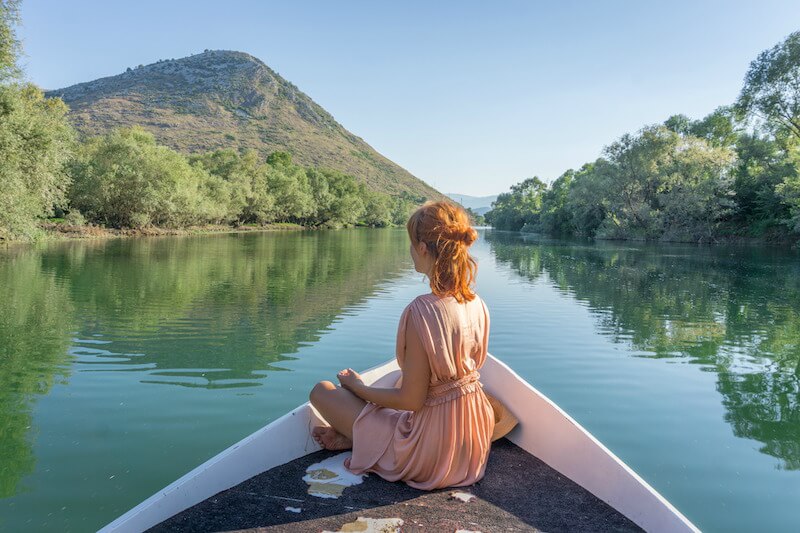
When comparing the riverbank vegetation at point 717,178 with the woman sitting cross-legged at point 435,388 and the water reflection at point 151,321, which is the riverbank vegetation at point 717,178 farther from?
the woman sitting cross-legged at point 435,388

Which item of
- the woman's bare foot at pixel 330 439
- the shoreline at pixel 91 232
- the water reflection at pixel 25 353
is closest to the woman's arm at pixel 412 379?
the woman's bare foot at pixel 330 439

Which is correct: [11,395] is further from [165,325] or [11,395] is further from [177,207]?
[177,207]

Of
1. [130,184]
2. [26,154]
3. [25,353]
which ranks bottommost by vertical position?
[25,353]

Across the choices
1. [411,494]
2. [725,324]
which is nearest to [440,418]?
[411,494]

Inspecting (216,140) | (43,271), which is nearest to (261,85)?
(216,140)

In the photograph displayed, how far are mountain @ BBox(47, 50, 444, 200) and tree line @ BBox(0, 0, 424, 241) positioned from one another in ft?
118

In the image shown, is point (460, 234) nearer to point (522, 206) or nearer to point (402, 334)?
point (402, 334)

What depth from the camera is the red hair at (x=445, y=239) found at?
316cm

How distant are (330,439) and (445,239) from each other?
168cm

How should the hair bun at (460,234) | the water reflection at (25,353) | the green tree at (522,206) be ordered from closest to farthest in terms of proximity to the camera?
the hair bun at (460,234)
the water reflection at (25,353)
the green tree at (522,206)

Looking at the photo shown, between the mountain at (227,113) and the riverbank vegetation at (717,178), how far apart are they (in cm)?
6068

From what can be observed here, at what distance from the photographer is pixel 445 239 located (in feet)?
10.4

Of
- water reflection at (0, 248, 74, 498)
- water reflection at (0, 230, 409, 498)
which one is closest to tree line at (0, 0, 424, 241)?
water reflection at (0, 230, 409, 498)

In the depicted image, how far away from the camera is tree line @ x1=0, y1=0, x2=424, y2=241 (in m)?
21.2
